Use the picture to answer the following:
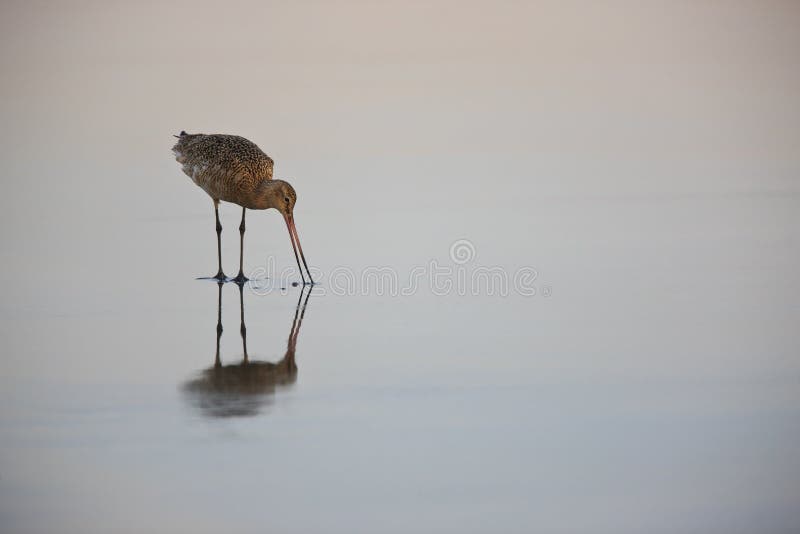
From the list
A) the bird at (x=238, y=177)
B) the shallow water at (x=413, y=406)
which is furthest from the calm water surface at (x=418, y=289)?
the bird at (x=238, y=177)

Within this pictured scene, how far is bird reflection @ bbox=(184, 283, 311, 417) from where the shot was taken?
5.38 metres

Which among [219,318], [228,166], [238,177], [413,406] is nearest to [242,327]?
[219,318]

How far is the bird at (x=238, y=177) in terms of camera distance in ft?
30.0

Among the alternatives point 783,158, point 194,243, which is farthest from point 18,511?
point 783,158

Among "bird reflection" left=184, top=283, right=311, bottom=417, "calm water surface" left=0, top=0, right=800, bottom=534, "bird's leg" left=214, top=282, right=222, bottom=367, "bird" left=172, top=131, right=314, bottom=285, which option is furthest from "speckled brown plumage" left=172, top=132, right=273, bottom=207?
"bird reflection" left=184, top=283, right=311, bottom=417

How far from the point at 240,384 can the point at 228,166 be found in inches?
157

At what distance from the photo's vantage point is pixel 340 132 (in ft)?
46.4

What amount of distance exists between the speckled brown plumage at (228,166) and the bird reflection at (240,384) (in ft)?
9.92

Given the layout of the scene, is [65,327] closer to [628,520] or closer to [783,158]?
[628,520]

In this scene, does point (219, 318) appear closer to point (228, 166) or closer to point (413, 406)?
point (413, 406)

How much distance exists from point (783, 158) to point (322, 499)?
913 centimetres

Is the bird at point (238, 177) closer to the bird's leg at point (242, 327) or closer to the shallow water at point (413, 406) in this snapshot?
the bird's leg at point (242, 327)

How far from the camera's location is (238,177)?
31.0ft

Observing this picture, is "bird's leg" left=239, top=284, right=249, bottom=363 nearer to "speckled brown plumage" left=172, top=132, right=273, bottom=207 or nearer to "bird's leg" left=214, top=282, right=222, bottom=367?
"bird's leg" left=214, top=282, right=222, bottom=367
